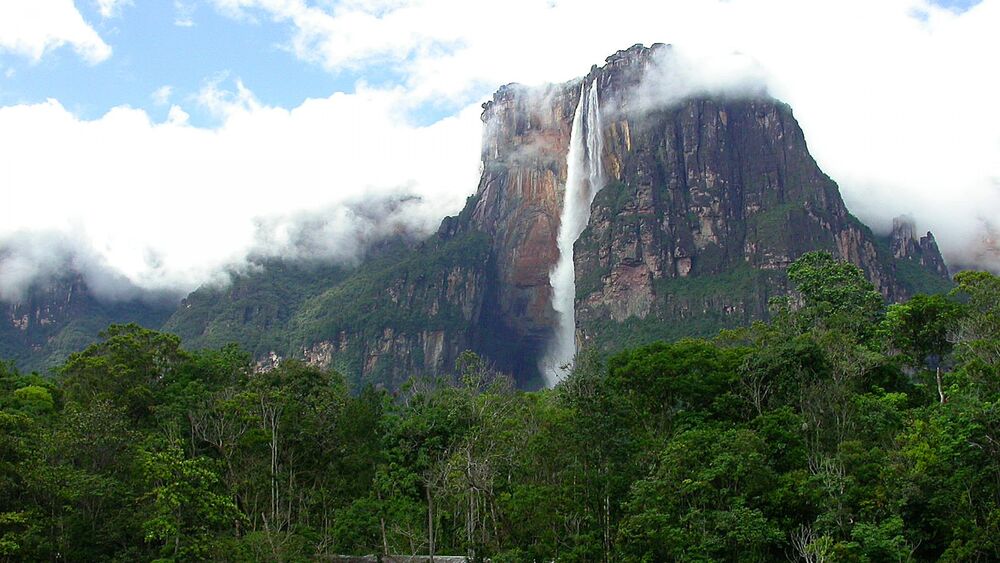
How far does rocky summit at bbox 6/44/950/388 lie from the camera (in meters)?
A: 110

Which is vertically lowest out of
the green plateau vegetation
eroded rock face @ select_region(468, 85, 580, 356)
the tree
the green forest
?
the green forest

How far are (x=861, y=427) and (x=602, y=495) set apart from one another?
30.2 ft

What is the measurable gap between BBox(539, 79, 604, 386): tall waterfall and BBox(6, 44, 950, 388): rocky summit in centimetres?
104

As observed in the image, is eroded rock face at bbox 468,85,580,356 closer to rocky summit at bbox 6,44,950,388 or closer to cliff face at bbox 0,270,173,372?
rocky summit at bbox 6,44,950,388

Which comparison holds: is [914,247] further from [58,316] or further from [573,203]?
[58,316]

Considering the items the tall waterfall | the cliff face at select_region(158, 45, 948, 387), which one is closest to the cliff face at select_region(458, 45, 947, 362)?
the cliff face at select_region(158, 45, 948, 387)

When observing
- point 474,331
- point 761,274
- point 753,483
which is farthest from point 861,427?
point 474,331

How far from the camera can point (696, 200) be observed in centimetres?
11494

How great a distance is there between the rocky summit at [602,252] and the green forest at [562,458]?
6503cm

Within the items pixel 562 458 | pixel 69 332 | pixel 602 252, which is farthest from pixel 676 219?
pixel 562 458

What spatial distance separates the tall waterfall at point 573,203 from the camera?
406ft

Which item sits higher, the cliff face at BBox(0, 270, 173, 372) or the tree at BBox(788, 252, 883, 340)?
the cliff face at BBox(0, 270, 173, 372)

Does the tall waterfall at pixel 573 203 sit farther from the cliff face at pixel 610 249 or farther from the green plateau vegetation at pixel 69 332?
the green plateau vegetation at pixel 69 332

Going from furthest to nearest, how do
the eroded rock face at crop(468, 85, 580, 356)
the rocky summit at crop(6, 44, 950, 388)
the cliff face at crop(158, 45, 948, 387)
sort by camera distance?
the eroded rock face at crop(468, 85, 580, 356), the rocky summit at crop(6, 44, 950, 388), the cliff face at crop(158, 45, 948, 387)
